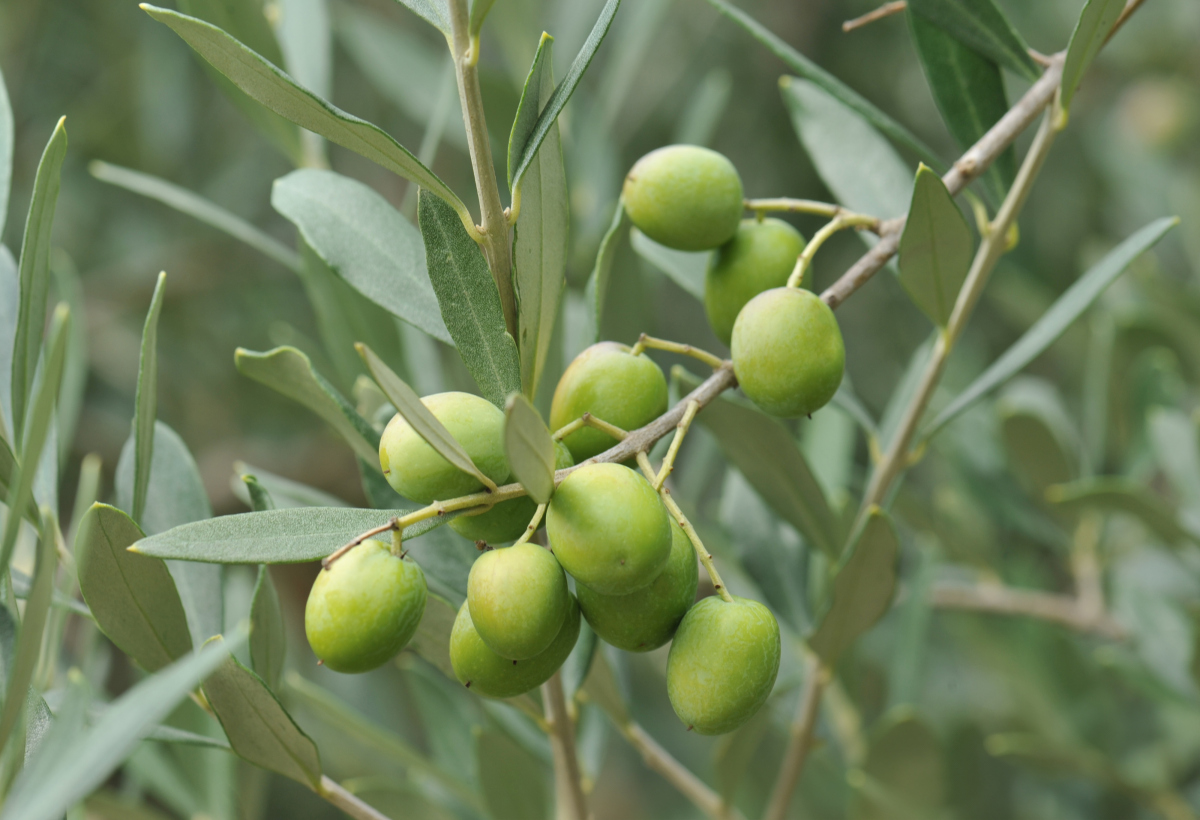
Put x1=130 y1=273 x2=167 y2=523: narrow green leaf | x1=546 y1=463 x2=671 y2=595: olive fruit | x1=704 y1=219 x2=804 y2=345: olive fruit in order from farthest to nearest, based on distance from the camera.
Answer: x1=704 y1=219 x2=804 y2=345: olive fruit, x1=130 y1=273 x2=167 y2=523: narrow green leaf, x1=546 y1=463 x2=671 y2=595: olive fruit

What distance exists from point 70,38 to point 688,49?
55.8 inches

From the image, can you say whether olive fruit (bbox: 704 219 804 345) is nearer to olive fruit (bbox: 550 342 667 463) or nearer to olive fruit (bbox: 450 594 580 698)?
olive fruit (bbox: 550 342 667 463)

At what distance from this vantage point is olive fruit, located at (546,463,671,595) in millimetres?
511

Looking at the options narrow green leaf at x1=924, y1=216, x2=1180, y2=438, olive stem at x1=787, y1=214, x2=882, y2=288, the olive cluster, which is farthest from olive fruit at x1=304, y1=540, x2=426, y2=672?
narrow green leaf at x1=924, y1=216, x2=1180, y2=438

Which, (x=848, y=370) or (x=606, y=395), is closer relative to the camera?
(x=606, y=395)

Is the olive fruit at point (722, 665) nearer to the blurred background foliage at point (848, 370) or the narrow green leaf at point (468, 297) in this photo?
the narrow green leaf at point (468, 297)

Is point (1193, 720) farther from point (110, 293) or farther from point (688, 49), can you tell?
point (110, 293)

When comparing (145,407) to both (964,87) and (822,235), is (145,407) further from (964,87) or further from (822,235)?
(964,87)

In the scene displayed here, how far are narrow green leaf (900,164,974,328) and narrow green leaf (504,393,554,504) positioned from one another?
316 mm

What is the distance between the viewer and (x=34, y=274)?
622 millimetres

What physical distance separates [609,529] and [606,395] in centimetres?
14

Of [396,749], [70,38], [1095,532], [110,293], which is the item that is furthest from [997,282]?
[70,38]

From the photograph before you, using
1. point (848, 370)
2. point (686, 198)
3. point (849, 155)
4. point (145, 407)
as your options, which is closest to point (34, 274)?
point (145, 407)

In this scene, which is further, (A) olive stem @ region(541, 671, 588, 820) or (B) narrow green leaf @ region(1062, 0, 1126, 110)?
(A) olive stem @ region(541, 671, 588, 820)
